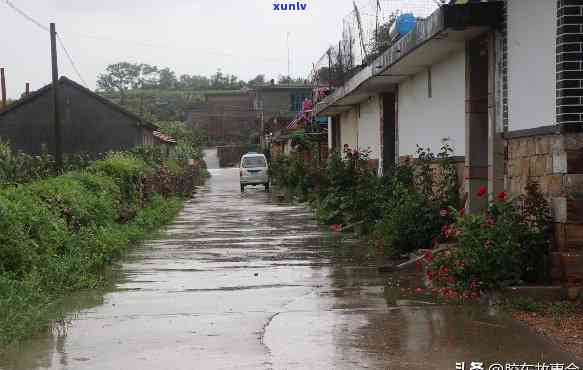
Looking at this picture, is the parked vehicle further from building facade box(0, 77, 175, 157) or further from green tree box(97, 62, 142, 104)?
green tree box(97, 62, 142, 104)

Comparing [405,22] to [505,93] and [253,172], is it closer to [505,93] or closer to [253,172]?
[505,93]

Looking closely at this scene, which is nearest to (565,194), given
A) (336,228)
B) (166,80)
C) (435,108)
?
(435,108)

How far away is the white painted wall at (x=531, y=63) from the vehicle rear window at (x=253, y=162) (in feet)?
→ 92.9

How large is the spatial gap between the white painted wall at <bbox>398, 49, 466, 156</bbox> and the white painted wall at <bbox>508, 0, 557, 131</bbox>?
2.34 meters

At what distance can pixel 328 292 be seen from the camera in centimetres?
899

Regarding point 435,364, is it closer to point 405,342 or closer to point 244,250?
point 405,342

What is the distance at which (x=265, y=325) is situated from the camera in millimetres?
7262

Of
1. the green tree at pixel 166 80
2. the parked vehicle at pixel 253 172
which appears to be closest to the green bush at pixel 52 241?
the parked vehicle at pixel 253 172

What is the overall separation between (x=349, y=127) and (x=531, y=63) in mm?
15756

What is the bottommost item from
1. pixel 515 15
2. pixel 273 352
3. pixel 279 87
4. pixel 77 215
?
pixel 273 352

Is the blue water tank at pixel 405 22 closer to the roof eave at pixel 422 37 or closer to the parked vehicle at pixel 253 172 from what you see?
the roof eave at pixel 422 37

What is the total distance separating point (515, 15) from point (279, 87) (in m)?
56.9

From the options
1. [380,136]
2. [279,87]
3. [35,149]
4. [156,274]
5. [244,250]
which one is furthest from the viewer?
[279,87]

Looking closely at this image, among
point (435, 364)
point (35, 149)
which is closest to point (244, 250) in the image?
point (435, 364)
